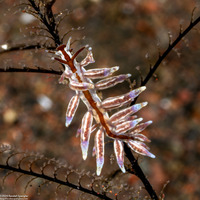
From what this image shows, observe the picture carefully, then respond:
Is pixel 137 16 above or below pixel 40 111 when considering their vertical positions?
above

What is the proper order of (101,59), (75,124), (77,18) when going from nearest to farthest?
(75,124), (101,59), (77,18)

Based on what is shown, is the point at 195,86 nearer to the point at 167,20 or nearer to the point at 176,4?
the point at 167,20

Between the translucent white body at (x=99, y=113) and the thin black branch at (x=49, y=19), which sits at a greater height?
the thin black branch at (x=49, y=19)

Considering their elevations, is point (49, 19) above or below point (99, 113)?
above

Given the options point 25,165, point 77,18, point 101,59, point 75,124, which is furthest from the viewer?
point 77,18

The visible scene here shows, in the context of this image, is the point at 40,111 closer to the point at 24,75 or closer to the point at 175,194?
the point at 24,75

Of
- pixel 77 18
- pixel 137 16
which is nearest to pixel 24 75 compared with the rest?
pixel 77 18

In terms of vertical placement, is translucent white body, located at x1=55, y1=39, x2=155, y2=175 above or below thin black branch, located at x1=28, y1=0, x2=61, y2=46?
below

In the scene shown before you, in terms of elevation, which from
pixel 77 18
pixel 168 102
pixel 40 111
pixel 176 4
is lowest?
pixel 168 102

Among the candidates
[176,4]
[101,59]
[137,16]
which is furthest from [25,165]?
[176,4]

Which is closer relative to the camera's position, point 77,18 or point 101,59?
point 101,59
